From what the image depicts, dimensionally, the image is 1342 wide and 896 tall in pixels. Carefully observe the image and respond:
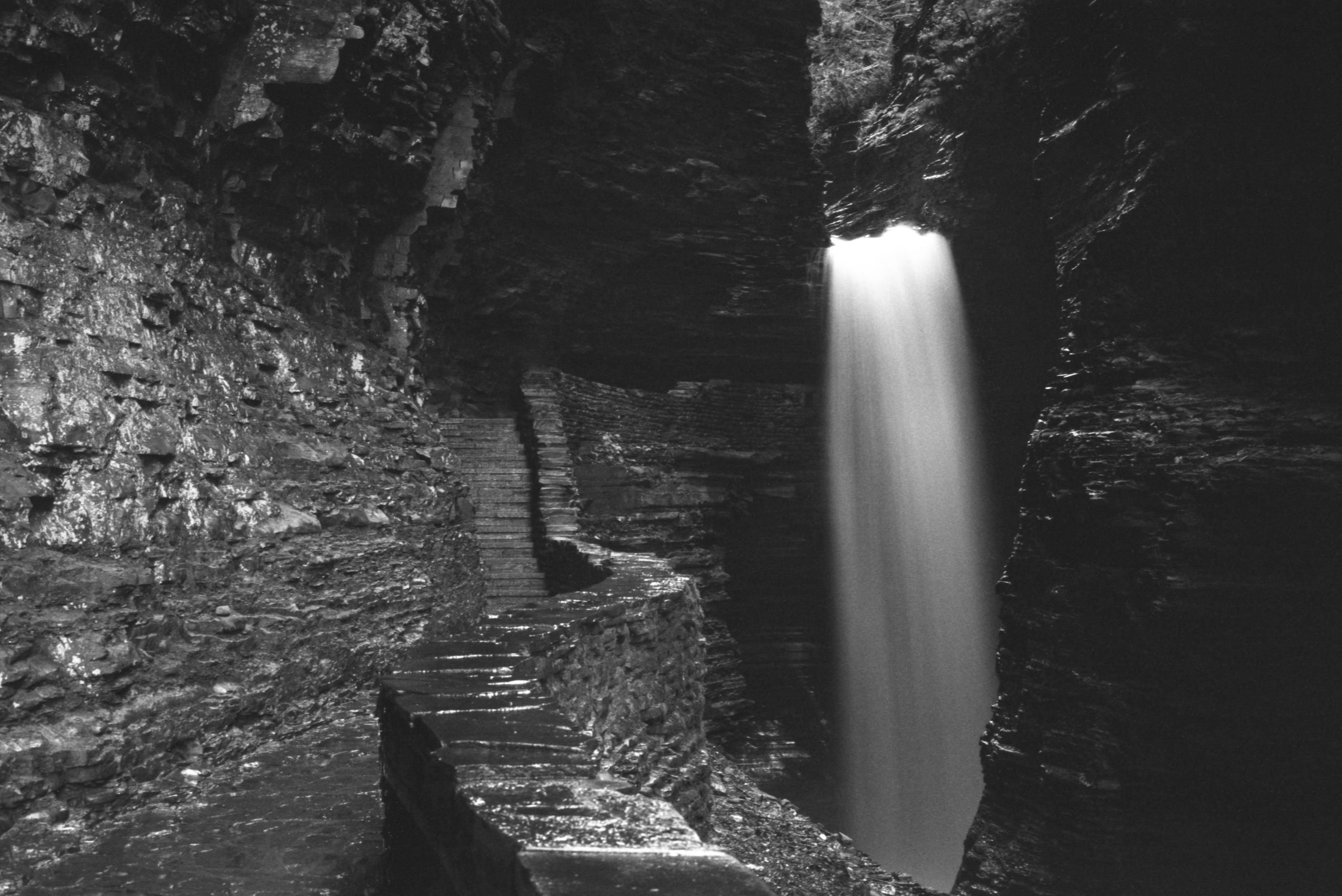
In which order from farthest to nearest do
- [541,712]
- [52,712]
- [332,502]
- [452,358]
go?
1. [452,358]
2. [332,502]
3. [52,712]
4. [541,712]

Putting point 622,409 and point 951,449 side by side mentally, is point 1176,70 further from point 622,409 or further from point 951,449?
point 622,409

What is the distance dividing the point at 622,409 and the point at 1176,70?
8530mm

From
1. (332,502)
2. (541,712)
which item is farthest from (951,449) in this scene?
(541,712)

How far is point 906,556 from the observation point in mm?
16453

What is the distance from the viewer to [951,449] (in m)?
15.6

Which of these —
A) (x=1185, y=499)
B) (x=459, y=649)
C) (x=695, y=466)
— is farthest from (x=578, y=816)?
(x=695, y=466)

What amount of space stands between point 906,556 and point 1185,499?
25.6ft

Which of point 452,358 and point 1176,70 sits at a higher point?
point 1176,70

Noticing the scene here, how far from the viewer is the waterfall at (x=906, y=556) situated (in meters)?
15.2

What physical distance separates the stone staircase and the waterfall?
647 centimetres

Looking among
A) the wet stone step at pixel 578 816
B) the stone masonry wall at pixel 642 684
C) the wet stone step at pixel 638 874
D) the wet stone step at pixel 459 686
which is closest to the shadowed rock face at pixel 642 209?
the stone masonry wall at pixel 642 684

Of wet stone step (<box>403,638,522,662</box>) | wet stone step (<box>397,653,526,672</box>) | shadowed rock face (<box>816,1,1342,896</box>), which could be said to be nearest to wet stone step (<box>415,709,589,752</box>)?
wet stone step (<box>397,653,526,672</box>)

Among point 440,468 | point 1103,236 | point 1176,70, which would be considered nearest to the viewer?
point 440,468

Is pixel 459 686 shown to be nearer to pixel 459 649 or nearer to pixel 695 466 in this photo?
pixel 459 649
